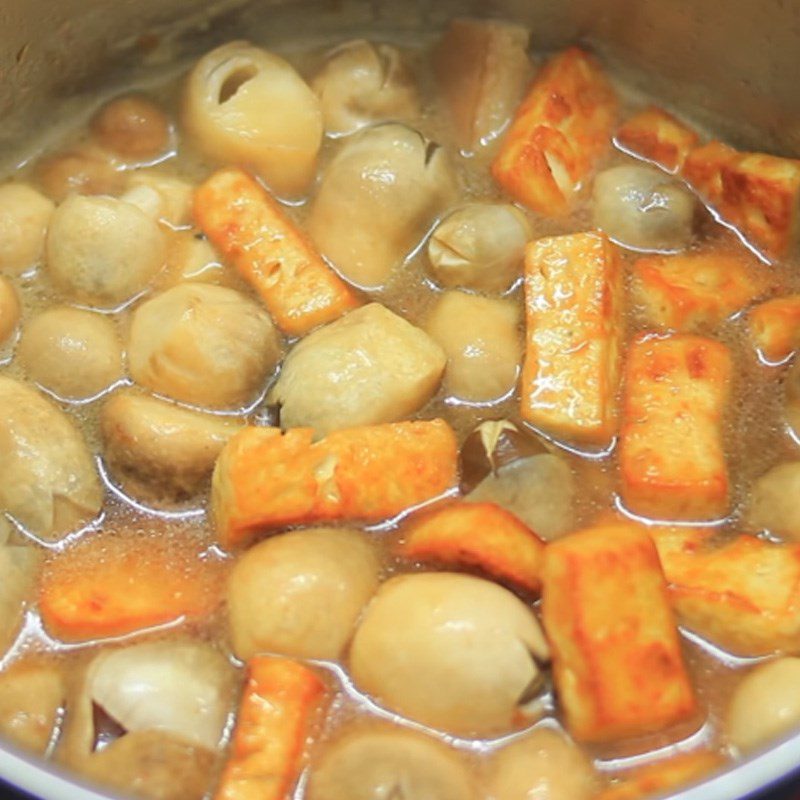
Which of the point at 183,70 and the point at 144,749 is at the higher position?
the point at 183,70

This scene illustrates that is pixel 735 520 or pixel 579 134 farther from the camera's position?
pixel 579 134

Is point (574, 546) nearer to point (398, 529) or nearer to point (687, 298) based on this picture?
point (398, 529)

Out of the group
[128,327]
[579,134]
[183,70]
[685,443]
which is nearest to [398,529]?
[685,443]

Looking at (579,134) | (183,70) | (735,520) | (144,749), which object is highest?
(183,70)

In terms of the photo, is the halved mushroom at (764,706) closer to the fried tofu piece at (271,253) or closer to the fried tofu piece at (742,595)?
the fried tofu piece at (742,595)

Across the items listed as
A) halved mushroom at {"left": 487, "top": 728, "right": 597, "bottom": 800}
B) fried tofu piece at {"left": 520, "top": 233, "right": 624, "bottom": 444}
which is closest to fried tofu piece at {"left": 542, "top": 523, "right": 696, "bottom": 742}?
halved mushroom at {"left": 487, "top": 728, "right": 597, "bottom": 800}

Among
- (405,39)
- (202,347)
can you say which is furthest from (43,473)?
(405,39)
